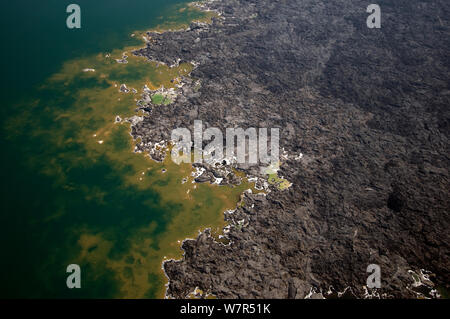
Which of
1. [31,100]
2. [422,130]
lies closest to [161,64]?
[31,100]

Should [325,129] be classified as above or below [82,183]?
above

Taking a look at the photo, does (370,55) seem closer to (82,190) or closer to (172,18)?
(172,18)

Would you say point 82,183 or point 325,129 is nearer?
point 82,183
